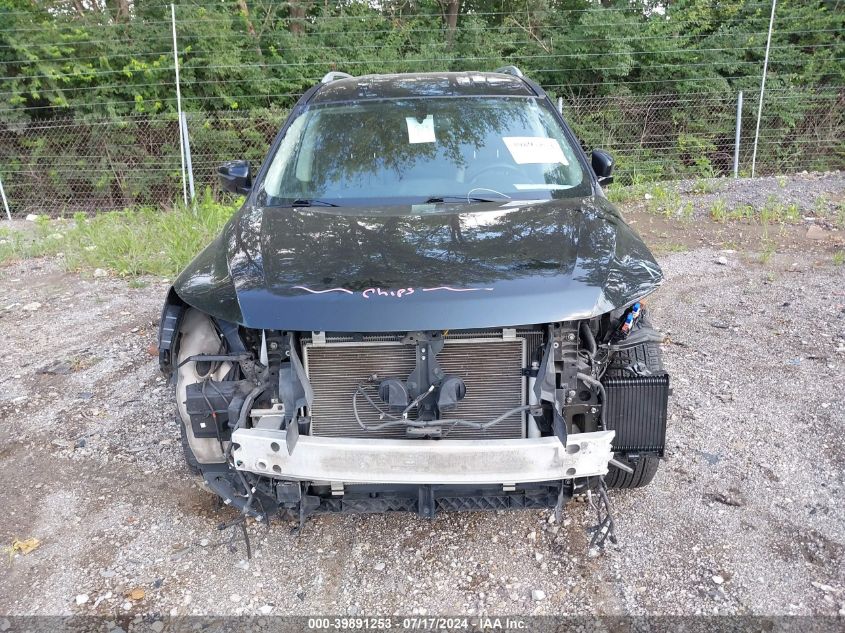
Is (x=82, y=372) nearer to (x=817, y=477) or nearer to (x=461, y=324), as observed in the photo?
(x=461, y=324)

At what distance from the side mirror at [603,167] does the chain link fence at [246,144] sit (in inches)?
298

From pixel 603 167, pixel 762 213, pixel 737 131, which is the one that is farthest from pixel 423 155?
pixel 737 131

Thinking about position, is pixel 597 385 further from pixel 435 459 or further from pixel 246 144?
pixel 246 144

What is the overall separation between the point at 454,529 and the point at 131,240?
5721mm

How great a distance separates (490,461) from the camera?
2.36 metres

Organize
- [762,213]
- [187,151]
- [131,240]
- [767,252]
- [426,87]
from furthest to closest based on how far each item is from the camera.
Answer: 1. [187,151]
2. [762,213]
3. [131,240]
4. [767,252]
5. [426,87]

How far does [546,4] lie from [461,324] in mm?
12670

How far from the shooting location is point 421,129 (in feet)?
12.5

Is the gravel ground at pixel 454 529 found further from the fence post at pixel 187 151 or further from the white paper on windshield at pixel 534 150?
the fence post at pixel 187 151

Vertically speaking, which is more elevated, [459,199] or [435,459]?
[459,199]

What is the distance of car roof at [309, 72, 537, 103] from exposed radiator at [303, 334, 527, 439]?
205 cm

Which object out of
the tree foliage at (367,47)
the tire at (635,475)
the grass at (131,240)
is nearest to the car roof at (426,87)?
the tire at (635,475)

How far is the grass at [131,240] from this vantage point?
6809 mm

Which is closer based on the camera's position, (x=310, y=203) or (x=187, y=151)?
(x=310, y=203)
